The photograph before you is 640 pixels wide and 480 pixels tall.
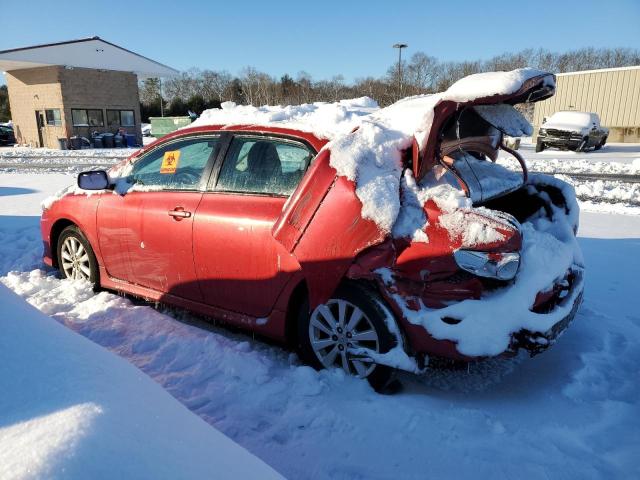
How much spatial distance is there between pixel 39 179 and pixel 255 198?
37.7 ft

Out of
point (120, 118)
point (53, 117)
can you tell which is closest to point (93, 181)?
point (53, 117)

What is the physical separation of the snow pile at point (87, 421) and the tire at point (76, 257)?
2.38m

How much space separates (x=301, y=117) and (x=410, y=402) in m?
2.10

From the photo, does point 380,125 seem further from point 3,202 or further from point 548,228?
point 3,202

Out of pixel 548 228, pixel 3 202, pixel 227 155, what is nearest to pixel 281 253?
pixel 227 155

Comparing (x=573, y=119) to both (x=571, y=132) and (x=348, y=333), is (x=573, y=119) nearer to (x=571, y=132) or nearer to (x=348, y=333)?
(x=571, y=132)

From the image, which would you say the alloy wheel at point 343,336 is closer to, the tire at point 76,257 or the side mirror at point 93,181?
the side mirror at point 93,181

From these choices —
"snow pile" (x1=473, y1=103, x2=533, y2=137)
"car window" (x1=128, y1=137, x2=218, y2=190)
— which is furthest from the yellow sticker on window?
"snow pile" (x1=473, y1=103, x2=533, y2=137)

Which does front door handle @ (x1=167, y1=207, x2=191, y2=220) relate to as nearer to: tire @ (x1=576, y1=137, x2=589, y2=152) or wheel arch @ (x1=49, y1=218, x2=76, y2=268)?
wheel arch @ (x1=49, y1=218, x2=76, y2=268)

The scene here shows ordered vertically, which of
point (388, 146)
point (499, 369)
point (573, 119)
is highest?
point (573, 119)

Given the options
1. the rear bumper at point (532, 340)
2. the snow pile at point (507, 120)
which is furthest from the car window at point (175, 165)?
the rear bumper at point (532, 340)

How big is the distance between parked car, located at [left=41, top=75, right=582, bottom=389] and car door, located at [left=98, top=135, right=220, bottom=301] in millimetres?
12

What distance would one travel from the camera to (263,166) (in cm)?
333

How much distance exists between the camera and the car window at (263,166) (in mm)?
3168
